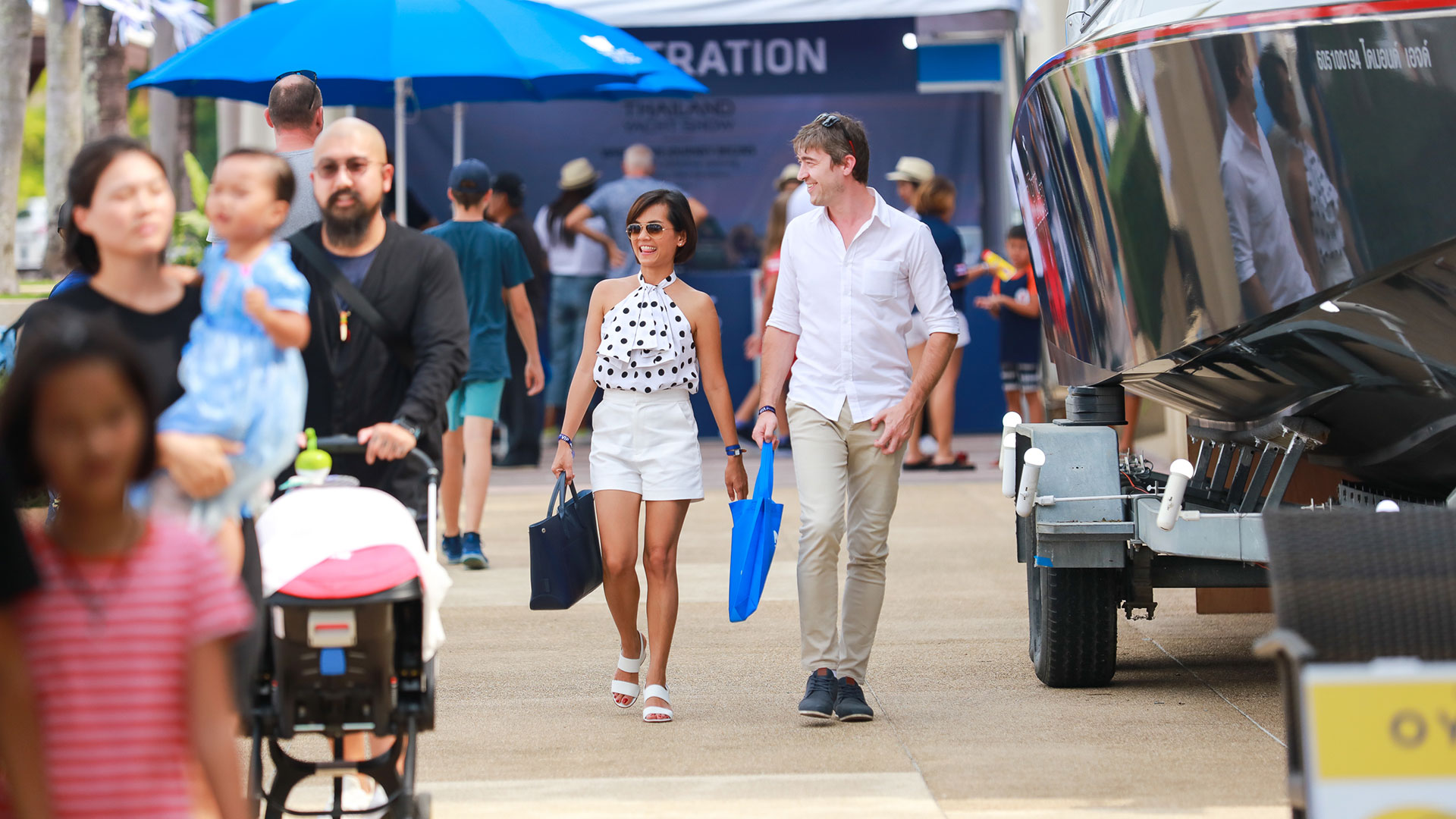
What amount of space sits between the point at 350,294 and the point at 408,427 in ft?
1.17

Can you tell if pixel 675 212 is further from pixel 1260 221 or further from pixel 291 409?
pixel 291 409

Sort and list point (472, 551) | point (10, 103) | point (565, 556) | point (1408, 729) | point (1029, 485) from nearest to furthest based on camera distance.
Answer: point (1408, 729)
point (1029, 485)
point (565, 556)
point (472, 551)
point (10, 103)

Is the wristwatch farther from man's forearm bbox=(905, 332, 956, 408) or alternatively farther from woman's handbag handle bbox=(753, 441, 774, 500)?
man's forearm bbox=(905, 332, 956, 408)

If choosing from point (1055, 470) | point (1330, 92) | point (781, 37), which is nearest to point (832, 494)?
point (1055, 470)

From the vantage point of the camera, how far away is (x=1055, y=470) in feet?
18.1

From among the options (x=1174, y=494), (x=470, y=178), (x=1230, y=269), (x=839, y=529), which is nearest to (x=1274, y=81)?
(x=1230, y=269)

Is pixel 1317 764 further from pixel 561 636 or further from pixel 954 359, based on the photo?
pixel 954 359

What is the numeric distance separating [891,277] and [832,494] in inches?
28.7

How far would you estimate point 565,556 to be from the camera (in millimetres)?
5637

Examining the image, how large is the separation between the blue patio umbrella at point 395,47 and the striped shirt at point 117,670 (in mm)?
5878

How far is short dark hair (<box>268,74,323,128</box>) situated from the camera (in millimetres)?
5055

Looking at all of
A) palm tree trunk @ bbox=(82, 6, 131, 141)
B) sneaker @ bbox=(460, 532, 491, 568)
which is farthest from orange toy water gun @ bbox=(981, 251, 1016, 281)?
palm tree trunk @ bbox=(82, 6, 131, 141)

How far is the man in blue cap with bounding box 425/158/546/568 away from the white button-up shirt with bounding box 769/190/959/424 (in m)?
3.34

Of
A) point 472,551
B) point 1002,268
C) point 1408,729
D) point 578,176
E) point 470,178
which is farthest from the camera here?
point 578,176
